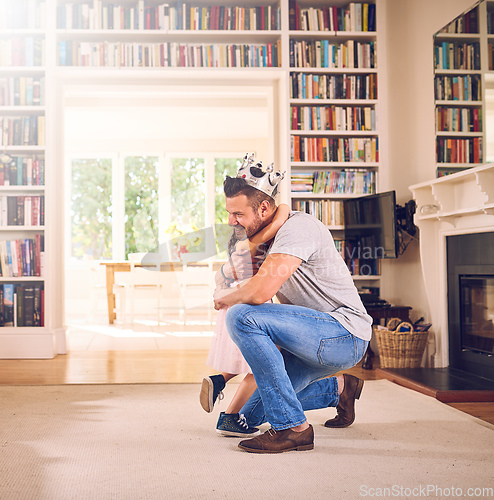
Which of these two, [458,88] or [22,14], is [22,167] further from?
[458,88]

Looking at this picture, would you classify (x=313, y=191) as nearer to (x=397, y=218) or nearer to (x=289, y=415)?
(x=397, y=218)

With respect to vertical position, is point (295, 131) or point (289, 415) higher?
point (295, 131)

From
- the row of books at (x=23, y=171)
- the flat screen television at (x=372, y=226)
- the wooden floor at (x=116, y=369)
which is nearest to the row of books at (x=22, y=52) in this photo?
the row of books at (x=23, y=171)

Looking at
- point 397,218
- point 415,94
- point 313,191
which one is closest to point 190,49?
point 313,191

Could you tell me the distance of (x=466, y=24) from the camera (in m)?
3.26

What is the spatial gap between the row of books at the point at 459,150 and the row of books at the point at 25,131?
2850 millimetres

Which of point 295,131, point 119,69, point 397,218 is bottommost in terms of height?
point 397,218

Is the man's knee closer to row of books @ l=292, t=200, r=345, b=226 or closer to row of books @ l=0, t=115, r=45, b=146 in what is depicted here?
row of books @ l=292, t=200, r=345, b=226

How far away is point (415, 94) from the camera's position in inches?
160

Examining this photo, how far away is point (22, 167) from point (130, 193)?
4.31 meters

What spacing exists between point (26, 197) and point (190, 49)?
65.5 inches

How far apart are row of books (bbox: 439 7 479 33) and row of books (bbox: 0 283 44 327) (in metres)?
3.31

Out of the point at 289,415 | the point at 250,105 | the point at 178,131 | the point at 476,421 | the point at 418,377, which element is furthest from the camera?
the point at 178,131

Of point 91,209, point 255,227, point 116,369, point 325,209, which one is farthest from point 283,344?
point 91,209
